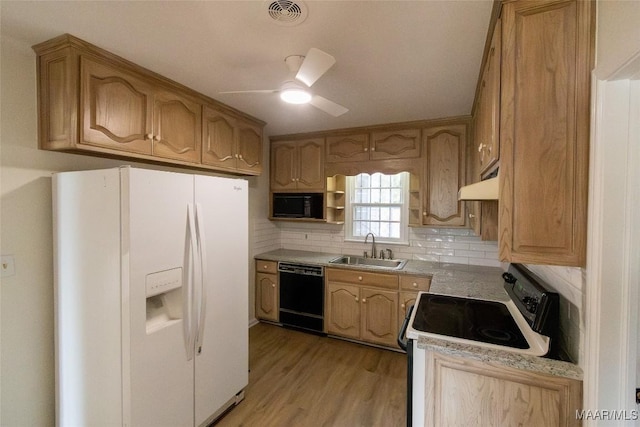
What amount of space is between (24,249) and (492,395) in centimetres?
256

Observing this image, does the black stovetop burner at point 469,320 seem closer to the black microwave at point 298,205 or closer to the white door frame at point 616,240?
the white door frame at point 616,240

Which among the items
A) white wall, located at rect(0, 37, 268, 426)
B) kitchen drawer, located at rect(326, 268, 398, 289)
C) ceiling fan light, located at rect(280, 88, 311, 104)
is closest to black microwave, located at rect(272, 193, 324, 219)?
kitchen drawer, located at rect(326, 268, 398, 289)

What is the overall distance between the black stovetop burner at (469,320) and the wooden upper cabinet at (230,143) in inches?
80.9

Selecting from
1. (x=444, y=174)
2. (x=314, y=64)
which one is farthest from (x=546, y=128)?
(x=444, y=174)

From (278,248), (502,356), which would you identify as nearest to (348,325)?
(278,248)

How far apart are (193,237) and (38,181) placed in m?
0.96

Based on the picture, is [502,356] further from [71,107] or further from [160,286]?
[71,107]

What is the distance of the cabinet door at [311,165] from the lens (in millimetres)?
3382

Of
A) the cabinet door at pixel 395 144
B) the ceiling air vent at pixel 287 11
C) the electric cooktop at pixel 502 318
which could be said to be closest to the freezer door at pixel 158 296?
the ceiling air vent at pixel 287 11

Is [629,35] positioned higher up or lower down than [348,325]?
higher up

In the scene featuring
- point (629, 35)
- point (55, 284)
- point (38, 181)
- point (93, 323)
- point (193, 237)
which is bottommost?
point (93, 323)

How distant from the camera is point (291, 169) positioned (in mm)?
3545

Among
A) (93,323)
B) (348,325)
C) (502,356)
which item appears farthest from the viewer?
(348,325)

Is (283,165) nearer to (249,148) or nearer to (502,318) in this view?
(249,148)
